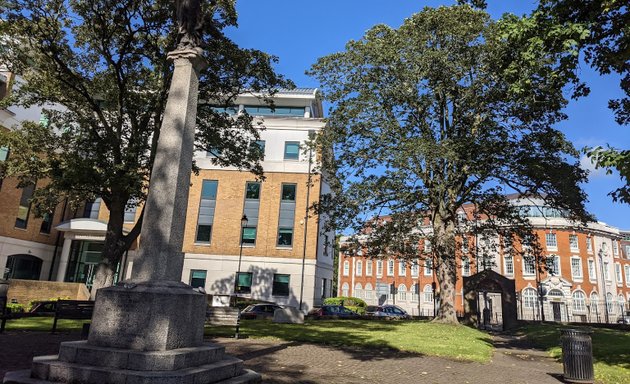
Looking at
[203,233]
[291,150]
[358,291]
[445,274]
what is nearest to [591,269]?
[358,291]

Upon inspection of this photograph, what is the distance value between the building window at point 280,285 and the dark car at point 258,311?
6975 millimetres

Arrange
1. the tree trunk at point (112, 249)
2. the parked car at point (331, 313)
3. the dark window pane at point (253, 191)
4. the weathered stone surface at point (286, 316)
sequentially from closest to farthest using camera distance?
the tree trunk at point (112, 249) < the weathered stone surface at point (286, 316) < the parked car at point (331, 313) < the dark window pane at point (253, 191)

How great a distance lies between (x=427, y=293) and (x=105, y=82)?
5614 cm

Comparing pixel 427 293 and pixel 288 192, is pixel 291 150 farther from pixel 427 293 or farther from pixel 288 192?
pixel 427 293

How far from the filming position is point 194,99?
8094 mm

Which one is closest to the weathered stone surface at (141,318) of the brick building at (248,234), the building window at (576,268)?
the brick building at (248,234)

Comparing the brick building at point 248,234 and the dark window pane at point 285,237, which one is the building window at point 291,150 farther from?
the dark window pane at point 285,237

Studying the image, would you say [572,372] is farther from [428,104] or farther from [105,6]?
[105,6]

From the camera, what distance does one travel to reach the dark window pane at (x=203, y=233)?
37.0 metres

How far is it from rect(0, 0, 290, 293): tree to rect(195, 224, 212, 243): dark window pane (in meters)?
18.6

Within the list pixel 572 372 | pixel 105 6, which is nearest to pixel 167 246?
pixel 572 372

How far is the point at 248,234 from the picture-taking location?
36562 millimetres

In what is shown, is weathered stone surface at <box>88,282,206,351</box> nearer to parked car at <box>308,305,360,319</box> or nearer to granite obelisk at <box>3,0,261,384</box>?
granite obelisk at <box>3,0,261,384</box>

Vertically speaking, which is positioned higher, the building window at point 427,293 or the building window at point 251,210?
the building window at point 251,210
